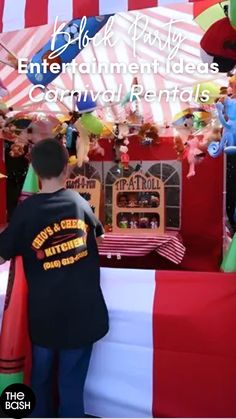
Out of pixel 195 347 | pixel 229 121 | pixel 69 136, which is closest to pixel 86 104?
pixel 69 136

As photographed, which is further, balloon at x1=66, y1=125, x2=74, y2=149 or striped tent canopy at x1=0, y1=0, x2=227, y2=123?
balloon at x1=66, y1=125, x2=74, y2=149

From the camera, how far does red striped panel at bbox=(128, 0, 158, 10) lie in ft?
5.23

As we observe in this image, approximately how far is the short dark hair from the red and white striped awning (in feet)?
1.57

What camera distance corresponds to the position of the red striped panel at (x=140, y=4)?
159 cm

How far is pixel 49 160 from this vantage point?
1.62m

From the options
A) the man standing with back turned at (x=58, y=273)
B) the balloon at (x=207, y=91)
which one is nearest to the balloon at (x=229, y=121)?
the man standing with back turned at (x=58, y=273)

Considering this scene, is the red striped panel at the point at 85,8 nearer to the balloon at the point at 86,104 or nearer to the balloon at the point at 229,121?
the balloon at the point at 229,121

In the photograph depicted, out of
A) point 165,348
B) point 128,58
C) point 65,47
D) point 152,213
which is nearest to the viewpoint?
point 165,348

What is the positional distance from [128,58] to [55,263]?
3.21 metres

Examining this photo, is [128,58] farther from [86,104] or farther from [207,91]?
[207,91]

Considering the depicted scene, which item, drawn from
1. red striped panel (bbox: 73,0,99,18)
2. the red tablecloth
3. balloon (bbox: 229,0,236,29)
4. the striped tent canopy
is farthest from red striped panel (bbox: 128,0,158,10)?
the red tablecloth

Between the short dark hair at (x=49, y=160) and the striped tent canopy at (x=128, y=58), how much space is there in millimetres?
1881

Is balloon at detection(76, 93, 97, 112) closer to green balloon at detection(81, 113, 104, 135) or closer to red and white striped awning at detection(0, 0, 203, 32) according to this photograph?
green balloon at detection(81, 113, 104, 135)

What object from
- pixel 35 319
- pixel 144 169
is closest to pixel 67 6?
pixel 35 319
